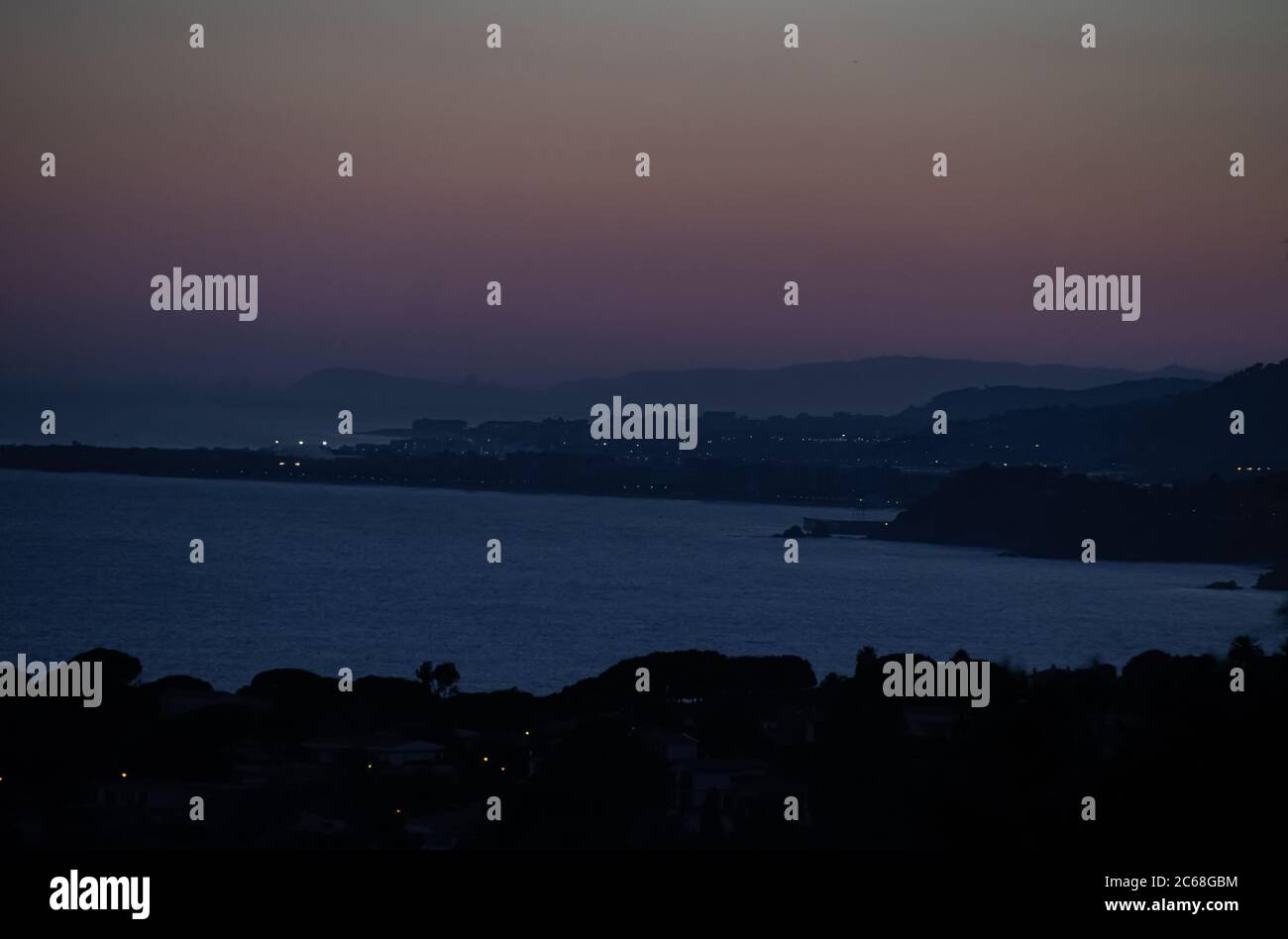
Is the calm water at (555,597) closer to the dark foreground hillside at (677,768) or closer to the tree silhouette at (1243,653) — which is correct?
the tree silhouette at (1243,653)

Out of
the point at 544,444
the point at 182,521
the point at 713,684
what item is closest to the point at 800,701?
the point at 713,684
